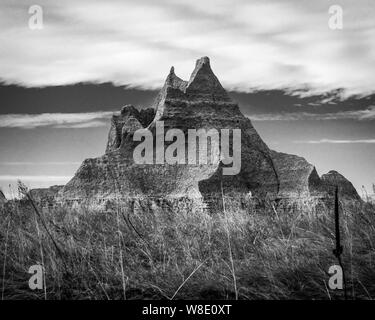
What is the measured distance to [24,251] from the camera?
495 cm

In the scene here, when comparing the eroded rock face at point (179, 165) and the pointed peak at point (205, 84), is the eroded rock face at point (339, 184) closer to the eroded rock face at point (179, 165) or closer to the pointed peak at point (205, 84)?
the eroded rock face at point (179, 165)

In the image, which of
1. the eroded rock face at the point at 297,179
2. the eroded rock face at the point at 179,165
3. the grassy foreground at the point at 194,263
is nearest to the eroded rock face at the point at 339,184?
the eroded rock face at the point at 297,179

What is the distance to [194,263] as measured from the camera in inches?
179

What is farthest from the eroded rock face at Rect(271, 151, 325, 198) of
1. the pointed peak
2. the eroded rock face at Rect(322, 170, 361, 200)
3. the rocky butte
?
the pointed peak

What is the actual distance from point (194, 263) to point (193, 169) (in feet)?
90.8

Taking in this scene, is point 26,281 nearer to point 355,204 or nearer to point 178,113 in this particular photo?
point 355,204

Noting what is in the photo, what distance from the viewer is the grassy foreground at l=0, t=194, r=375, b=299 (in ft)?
12.9

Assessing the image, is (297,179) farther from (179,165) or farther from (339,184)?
(179,165)

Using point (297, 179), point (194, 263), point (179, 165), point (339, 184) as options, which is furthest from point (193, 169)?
point (194, 263)

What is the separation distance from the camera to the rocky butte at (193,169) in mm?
30953
